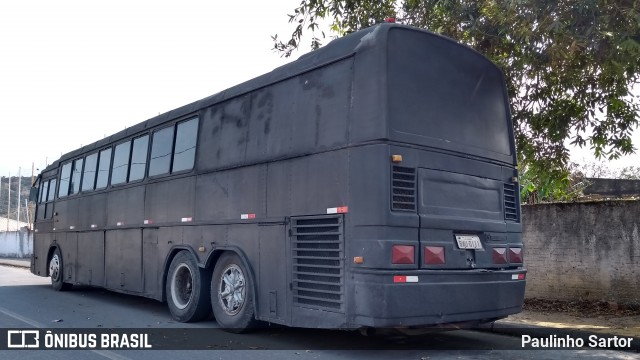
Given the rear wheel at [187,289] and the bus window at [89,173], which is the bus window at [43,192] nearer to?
the bus window at [89,173]

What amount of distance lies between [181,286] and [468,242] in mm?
4839

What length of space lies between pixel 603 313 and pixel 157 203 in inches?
297

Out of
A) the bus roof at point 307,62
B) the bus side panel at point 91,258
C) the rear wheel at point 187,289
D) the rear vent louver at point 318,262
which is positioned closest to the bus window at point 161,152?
the bus roof at point 307,62

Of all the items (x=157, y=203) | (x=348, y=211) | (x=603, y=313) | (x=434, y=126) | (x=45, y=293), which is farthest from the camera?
(x=45, y=293)

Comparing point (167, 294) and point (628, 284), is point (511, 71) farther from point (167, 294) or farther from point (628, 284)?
point (167, 294)

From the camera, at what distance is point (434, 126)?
6.96 meters

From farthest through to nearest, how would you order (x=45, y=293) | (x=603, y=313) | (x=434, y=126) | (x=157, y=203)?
(x=45, y=293)
(x=157, y=203)
(x=603, y=313)
(x=434, y=126)

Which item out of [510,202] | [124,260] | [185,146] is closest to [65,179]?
[124,260]

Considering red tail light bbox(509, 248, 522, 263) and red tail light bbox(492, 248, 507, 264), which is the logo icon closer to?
red tail light bbox(492, 248, 507, 264)

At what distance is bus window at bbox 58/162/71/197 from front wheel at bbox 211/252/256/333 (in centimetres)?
778

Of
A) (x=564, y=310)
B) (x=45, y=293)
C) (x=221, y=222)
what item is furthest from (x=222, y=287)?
(x=45, y=293)

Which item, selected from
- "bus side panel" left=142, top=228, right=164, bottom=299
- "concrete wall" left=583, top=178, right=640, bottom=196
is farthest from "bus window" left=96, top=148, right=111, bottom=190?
"concrete wall" left=583, top=178, right=640, bottom=196

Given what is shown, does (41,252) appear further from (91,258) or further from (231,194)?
(231,194)

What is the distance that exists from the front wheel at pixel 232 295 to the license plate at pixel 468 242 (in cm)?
269
